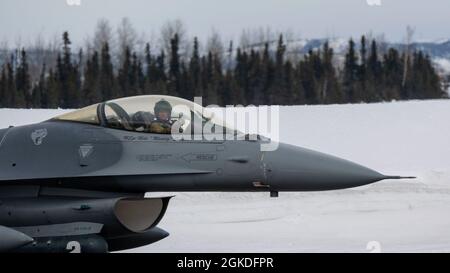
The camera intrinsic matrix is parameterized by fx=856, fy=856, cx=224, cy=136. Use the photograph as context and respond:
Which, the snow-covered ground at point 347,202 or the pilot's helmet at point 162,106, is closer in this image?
the pilot's helmet at point 162,106

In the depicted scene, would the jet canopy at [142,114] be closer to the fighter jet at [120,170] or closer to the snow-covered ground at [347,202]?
the fighter jet at [120,170]

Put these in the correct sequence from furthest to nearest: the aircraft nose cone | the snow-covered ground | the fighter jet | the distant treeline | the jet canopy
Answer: the distant treeline → the snow-covered ground → the jet canopy → the fighter jet → the aircraft nose cone

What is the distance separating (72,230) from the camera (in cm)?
892

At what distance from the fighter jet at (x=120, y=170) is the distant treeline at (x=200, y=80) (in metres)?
27.5

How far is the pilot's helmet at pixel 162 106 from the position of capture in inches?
358

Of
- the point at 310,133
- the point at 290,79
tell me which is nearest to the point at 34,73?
the point at 290,79

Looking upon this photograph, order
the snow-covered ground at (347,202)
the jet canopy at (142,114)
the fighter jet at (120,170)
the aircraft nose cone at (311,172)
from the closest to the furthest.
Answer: the aircraft nose cone at (311,172) → the fighter jet at (120,170) → the jet canopy at (142,114) → the snow-covered ground at (347,202)

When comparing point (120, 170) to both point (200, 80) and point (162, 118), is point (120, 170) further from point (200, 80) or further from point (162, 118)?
point (200, 80)

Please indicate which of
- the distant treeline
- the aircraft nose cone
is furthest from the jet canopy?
the distant treeline

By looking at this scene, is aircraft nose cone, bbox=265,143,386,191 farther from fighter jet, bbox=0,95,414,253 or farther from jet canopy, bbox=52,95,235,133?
jet canopy, bbox=52,95,235,133

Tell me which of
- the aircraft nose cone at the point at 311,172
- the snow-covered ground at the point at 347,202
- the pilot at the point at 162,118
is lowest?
the snow-covered ground at the point at 347,202

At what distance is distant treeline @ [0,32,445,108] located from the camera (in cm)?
3825

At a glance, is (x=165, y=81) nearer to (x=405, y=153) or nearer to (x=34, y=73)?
(x=34, y=73)

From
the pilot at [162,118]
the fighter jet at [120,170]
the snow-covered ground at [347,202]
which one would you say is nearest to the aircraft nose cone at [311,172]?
the fighter jet at [120,170]
